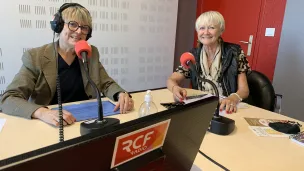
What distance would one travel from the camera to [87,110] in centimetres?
121

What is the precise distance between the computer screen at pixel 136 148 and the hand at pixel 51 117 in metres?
0.64

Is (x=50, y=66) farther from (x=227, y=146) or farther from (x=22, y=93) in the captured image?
(x=227, y=146)

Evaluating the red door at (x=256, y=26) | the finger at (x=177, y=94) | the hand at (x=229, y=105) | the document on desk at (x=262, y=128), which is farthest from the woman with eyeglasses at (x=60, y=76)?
the red door at (x=256, y=26)

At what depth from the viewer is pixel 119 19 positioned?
270 cm

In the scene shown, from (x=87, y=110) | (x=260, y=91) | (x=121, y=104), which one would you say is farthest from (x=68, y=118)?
(x=260, y=91)

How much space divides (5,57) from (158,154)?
2.21 m

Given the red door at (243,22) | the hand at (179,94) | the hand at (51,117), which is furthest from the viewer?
the red door at (243,22)

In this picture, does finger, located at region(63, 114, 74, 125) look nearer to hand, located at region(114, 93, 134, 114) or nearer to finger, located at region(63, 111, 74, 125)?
finger, located at region(63, 111, 74, 125)

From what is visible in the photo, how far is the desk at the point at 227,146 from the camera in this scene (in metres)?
0.82

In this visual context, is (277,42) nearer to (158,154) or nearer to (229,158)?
(229,158)

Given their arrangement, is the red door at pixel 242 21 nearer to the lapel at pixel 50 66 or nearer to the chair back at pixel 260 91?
the chair back at pixel 260 91

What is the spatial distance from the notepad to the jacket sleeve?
0.57 feet

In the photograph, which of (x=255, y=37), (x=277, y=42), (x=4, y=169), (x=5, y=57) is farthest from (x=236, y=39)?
(x=4, y=169)

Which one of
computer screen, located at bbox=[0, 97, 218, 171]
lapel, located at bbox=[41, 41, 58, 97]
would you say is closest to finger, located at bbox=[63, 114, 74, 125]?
lapel, located at bbox=[41, 41, 58, 97]
